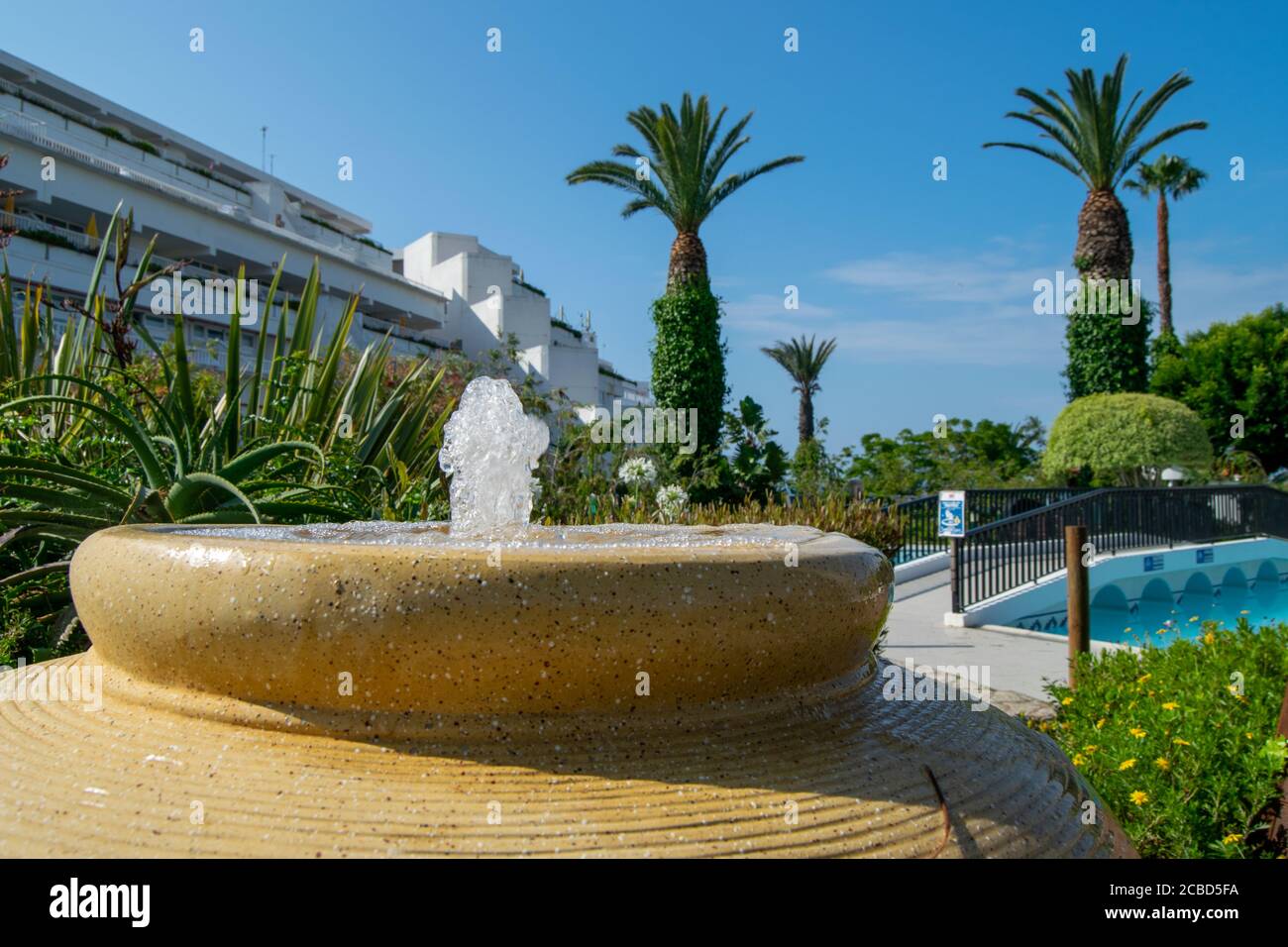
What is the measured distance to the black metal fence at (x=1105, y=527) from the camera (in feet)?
35.9

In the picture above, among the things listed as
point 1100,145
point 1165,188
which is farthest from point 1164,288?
point 1100,145

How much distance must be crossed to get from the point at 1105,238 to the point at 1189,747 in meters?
21.8

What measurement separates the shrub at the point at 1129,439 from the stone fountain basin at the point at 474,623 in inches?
823

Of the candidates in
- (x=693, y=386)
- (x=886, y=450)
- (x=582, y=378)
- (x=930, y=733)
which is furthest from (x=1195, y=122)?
(x=582, y=378)

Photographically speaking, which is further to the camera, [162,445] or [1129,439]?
[1129,439]

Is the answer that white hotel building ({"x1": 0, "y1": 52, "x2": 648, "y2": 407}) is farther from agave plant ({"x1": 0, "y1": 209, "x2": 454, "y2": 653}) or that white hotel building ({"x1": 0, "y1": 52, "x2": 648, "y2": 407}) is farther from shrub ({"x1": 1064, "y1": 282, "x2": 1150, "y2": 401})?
shrub ({"x1": 1064, "y1": 282, "x2": 1150, "y2": 401})

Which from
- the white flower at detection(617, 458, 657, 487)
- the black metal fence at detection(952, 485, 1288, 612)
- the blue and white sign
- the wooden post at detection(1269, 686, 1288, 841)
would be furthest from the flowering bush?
the wooden post at detection(1269, 686, 1288, 841)

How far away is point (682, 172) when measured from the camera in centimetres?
2058

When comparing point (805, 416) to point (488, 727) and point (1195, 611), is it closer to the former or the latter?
point (1195, 611)

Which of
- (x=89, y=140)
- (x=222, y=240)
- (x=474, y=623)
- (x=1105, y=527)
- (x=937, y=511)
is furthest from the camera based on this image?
(x=222, y=240)

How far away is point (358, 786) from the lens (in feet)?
3.51

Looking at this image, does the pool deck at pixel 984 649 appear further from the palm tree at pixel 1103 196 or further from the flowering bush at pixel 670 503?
the palm tree at pixel 1103 196

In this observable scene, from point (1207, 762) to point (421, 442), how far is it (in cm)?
357

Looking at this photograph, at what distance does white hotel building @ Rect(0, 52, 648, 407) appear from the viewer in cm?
2238
